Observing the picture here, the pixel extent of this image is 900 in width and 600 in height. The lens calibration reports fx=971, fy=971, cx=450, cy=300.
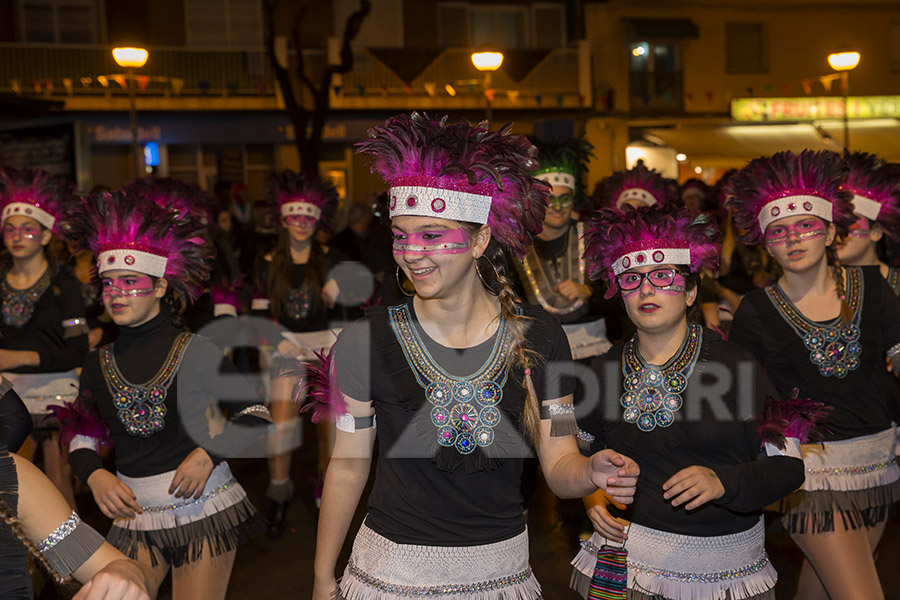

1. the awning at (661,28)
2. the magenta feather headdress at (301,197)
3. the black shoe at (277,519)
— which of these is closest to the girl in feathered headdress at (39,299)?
the black shoe at (277,519)

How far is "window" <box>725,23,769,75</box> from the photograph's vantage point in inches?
1168

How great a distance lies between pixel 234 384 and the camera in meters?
4.33

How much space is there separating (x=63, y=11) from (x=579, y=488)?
1070 inches

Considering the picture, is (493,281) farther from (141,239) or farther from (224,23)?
(224,23)

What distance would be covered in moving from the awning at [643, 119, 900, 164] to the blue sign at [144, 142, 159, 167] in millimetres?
13800

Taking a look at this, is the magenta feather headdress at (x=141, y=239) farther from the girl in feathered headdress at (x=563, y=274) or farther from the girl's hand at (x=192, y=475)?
the girl in feathered headdress at (x=563, y=274)

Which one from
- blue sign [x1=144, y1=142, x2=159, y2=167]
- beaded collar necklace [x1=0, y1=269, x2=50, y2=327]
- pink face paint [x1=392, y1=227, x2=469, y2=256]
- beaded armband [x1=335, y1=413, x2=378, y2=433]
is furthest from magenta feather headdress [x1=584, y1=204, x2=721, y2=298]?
blue sign [x1=144, y1=142, x2=159, y2=167]

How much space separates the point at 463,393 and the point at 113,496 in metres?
1.67

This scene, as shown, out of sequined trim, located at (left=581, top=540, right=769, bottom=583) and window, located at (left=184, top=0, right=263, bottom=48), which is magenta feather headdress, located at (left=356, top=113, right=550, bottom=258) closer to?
sequined trim, located at (left=581, top=540, right=769, bottom=583)

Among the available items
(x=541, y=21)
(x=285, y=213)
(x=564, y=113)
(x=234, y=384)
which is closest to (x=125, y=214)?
(x=234, y=384)

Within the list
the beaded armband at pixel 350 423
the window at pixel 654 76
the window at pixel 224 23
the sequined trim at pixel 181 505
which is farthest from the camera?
the window at pixel 654 76

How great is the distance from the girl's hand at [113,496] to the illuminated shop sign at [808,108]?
27.6 metres

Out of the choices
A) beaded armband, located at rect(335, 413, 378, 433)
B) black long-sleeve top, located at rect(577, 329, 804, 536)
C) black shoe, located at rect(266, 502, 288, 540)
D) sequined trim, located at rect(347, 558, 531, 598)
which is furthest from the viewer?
black shoe, located at rect(266, 502, 288, 540)

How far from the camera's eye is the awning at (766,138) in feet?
90.8
